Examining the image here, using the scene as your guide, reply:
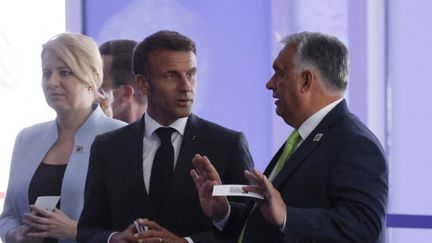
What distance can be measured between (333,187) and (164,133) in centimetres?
81

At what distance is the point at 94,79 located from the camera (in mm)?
3316

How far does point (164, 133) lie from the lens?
111 inches

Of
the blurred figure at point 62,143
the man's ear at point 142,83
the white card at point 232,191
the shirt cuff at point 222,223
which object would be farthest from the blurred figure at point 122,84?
the white card at point 232,191

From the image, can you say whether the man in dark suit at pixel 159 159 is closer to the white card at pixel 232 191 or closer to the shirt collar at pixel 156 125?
the shirt collar at pixel 156 125

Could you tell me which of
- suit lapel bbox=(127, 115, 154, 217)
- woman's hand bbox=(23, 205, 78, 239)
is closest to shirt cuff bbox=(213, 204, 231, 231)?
suit lapel bbox=(127, 115, 154, 217)

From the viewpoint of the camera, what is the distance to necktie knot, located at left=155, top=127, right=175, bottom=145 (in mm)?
2803

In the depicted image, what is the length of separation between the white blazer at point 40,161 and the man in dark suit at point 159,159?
0.29 meters

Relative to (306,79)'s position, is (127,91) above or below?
below

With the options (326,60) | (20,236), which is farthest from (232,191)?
(20,236)

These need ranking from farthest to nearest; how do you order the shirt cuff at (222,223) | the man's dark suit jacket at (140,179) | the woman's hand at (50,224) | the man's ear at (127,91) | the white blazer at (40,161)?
the man's ear at (127,91) → the white blazer at (40,161) → the woman's hand at (50,224) → the man's dark suit jacket at (140,179) → the shirt cuff at (222,223)

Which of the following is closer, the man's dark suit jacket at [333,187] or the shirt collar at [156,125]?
the man's dark suit jacket at [333,187]

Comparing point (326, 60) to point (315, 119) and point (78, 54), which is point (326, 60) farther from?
point (78, 54)

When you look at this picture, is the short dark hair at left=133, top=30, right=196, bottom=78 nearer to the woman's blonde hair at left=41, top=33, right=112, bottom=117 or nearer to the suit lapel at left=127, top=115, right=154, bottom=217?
the suit lapel at left=127, top=115, right=154, bottom=217

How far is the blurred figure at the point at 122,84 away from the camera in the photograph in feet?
12.3
